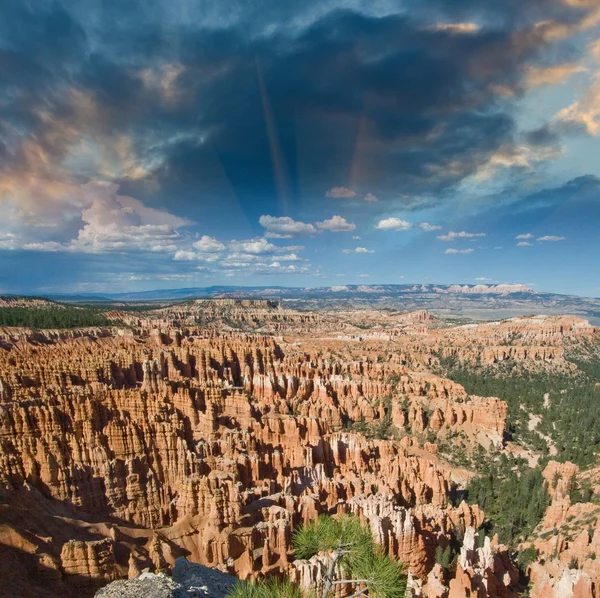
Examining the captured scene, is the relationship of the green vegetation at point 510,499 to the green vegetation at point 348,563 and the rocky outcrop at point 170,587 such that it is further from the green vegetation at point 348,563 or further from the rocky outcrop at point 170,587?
the rocky outcrop at point 170,587

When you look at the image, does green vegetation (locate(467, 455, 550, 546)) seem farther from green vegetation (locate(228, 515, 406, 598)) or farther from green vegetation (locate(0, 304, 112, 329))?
green vegetation (locate(0, 304, 112, 329))

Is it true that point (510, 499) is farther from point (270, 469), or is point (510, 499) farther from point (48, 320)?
point (48, 320)

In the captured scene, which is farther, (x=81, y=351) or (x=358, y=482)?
(x=81, y=351)

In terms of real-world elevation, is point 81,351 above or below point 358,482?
above

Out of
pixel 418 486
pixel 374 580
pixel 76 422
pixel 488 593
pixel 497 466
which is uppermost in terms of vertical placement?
pixel 374 580

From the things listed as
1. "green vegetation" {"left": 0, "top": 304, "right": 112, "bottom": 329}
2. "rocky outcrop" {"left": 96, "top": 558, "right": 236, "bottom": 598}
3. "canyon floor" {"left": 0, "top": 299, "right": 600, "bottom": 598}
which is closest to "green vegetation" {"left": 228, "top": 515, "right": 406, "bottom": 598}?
"rocky outcrop" {"left": 96, "top": 558, "right": 236, "bottom": 598}

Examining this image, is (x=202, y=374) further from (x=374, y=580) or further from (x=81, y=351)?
(x=374, y=580)

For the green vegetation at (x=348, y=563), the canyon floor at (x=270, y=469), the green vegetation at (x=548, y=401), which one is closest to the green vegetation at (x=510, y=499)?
the canyon floor at (x=270, y=469)

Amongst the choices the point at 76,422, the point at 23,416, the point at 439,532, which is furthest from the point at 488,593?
the point at 23,416
